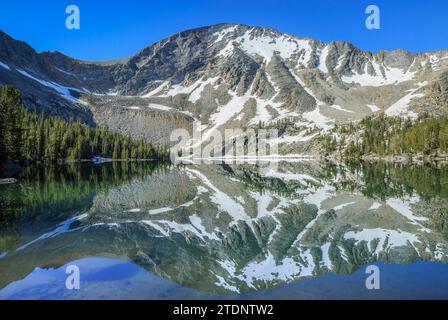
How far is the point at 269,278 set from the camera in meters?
14.9

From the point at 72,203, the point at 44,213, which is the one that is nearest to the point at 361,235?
the point at 44,213

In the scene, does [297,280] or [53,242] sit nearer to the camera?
[297,280]

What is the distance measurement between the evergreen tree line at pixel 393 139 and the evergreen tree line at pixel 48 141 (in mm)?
96871

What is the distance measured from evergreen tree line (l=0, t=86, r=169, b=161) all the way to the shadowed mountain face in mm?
34847

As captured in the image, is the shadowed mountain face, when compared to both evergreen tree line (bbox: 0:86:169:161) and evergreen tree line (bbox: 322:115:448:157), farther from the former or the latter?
evergreen tree line (bbox: 322:115:448:157)

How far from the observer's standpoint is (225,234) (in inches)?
923

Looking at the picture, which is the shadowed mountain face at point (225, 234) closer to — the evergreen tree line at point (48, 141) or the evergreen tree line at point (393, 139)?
the evergreen tree line at point (48, 141)

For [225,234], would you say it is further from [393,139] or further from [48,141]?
[393,139]

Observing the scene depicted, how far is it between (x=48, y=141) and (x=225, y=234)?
4038 inches

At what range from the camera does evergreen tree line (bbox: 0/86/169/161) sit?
68688 mm

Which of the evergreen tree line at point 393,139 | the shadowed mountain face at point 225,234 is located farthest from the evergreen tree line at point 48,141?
the evergreen tree line at point 393,139
